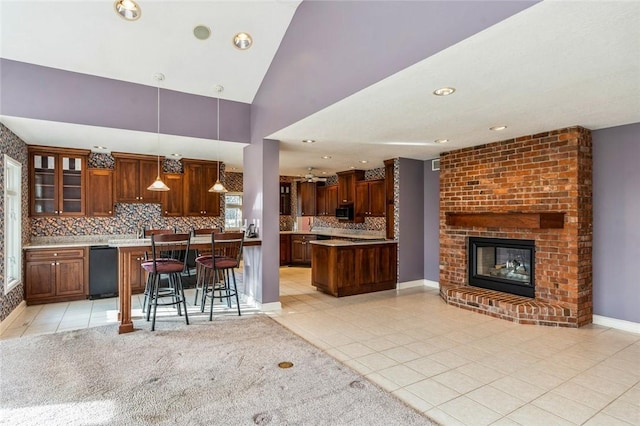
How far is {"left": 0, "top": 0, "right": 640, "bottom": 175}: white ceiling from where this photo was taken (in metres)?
2.12

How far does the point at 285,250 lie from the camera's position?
9000 mm

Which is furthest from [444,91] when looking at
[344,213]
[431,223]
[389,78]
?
[344,213]

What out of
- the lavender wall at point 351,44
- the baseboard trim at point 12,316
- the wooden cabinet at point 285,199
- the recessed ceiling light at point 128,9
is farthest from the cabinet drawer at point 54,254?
the wooden cabinet at point 285,199

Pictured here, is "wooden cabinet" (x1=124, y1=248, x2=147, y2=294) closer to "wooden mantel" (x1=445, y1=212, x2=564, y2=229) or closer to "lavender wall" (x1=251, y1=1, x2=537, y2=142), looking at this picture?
"lavender wall" (x1=251, y1=1, x2=537, y2=142)

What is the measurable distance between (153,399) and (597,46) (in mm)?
3830

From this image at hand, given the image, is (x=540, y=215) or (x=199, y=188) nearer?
(x=540, y=215)

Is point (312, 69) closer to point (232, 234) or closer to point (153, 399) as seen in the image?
point (232, 234)

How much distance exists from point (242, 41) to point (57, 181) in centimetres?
403

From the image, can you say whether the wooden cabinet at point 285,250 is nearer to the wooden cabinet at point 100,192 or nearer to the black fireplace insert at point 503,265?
the wooden cabinet at point 100,192

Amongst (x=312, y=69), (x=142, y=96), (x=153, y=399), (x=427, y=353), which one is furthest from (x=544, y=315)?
(x=142, y=96)

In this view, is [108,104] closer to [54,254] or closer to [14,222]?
[14,222]

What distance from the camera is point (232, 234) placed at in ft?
15.1

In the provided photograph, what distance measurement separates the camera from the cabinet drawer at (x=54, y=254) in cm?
506

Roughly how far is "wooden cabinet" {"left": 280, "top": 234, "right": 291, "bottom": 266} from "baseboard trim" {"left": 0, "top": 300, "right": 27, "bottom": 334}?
16.9 feet
